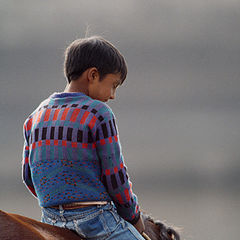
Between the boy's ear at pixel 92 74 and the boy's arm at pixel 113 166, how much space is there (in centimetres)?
16

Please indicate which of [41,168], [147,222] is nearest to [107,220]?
[41,168]

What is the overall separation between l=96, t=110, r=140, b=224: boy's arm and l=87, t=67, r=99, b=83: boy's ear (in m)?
0.16

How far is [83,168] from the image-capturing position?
51.4 inches

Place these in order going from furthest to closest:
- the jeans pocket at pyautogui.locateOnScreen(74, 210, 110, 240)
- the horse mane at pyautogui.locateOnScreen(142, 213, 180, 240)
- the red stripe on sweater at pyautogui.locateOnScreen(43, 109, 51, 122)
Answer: the horse mane at pyautogui.locateOnScreen(142, 213, 180, 240)
the red stripe on sweater at pyautogui.locateOnScreen(43, 109, 51, 122)
the jeans pocket at pyautogui.locateOnScreen(74, 210, 110, 240)

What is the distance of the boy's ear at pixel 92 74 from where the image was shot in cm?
142

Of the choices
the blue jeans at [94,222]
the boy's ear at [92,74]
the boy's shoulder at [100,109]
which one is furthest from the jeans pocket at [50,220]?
the boy's ear at [92,74]

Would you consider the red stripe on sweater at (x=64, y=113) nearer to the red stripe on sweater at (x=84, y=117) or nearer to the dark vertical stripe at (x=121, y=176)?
the red stripe on sweater at (x=84, y=117)

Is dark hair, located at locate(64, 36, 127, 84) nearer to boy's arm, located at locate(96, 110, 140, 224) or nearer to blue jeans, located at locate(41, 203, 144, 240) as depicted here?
boy's arm, located at locate(96, 110, 140, 224)

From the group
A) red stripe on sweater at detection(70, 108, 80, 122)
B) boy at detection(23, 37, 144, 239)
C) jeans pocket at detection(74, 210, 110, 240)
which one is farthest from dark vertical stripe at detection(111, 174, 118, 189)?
red stripe on sweater at detection(70, 108, 80, 122)

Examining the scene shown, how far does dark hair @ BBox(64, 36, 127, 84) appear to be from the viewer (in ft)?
4.71

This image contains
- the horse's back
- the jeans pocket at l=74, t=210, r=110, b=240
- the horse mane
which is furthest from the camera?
the horse mane

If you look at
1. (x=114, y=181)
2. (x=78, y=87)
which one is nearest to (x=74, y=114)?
(x=78, y=87)

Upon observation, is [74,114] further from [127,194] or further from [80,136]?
[127,194]

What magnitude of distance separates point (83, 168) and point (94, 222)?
17cm
